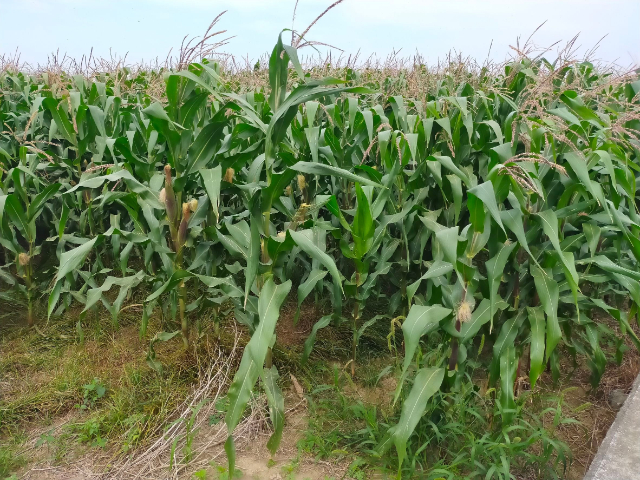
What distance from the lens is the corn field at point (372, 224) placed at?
1.92 m

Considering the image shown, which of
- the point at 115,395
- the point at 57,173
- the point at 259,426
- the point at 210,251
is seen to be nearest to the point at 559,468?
the point at 259,426

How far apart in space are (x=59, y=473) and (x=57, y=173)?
2.18 meters

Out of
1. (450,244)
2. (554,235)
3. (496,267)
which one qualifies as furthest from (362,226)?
(554,235)

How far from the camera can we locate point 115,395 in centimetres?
249

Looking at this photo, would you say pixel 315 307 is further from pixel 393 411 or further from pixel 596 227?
pixel 596 227

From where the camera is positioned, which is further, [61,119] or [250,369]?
[61,119]

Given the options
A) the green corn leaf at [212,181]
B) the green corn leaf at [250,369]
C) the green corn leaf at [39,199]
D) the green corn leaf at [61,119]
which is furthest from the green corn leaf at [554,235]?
the green corn leaf at [61,119]

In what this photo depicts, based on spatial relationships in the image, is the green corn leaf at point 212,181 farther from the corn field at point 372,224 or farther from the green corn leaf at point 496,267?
the green corn leaf at point 496,267

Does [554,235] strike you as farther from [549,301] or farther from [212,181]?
[212,181]

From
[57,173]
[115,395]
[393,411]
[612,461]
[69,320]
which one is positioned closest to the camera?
[612,461]

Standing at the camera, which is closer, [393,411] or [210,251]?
[393,411]

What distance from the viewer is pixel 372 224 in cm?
218

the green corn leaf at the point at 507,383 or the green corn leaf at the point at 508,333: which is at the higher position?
the green corn leaf at the point at 508,333

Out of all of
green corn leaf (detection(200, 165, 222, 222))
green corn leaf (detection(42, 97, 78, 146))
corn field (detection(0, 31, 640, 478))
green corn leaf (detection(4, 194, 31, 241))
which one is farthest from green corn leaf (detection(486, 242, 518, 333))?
green corn leaf (detection(42, 97, 78, 146))
